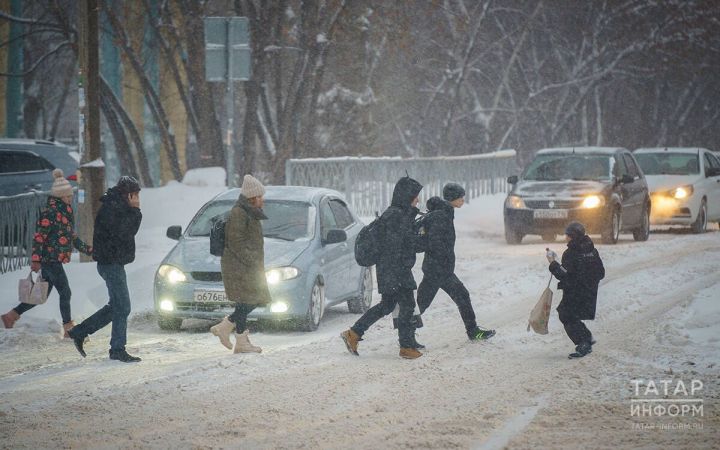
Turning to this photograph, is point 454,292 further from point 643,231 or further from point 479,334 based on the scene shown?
point 643,231

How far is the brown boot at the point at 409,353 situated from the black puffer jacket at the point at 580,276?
4.23 feet

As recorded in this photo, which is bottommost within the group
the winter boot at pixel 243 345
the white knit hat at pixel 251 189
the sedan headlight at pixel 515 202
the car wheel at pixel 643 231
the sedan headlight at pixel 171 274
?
the winter boot at pixel 243 345

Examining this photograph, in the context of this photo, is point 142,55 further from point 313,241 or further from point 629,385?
point 629,385

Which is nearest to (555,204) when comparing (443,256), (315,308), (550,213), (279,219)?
(550,213)

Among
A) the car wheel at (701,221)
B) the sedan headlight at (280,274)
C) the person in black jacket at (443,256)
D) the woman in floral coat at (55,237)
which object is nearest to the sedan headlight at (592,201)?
the car wheel at (701,221)

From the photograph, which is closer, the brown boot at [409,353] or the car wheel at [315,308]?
the brown boot at [409,353]

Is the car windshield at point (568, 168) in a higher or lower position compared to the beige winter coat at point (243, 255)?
higher

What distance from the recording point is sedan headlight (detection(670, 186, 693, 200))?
80.9 feet

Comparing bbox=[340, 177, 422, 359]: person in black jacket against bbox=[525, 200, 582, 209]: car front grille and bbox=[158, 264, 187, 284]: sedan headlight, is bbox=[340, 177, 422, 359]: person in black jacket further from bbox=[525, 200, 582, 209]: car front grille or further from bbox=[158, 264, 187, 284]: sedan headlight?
bbox=[525, 200, 582, 209]: car front grille

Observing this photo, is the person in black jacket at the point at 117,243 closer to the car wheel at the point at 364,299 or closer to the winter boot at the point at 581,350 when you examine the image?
the winter boot at the point at 581,350

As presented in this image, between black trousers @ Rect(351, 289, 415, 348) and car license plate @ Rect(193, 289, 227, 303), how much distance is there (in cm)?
183

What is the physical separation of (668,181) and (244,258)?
634 inches

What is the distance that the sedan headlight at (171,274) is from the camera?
40.5 feet

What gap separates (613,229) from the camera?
21.9 meters
